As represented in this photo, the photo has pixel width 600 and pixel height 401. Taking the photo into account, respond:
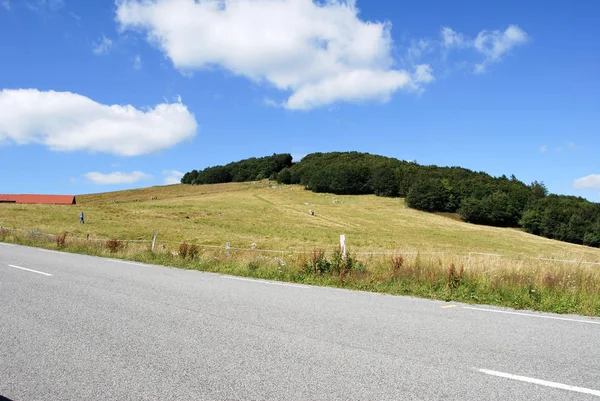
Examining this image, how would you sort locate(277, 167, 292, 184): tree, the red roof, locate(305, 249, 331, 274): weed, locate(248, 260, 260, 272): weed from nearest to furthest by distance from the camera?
locate(305, 249, 331, 274): weed → locate(248, 260, 260, 272): weed → the red roof → locate(277, 167, 292, 184): tree

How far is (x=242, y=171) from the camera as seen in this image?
529 feet

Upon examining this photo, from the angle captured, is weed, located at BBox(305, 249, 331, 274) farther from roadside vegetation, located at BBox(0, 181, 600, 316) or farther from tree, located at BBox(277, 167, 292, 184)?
tree, located at BBox(277, 167, 292, 184)

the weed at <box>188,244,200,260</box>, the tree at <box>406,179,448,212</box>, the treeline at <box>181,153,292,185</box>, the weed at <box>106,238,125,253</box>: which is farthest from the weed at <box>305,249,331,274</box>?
the treeline at <box>181,153,292,185</box>

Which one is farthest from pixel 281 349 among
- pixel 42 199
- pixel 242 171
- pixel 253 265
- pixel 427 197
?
pixel 242 171

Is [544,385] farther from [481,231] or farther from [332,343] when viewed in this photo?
[481,231]

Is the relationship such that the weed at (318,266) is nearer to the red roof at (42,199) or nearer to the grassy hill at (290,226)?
the grassy hill at (290,226)

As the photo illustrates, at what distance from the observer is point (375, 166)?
398 feet

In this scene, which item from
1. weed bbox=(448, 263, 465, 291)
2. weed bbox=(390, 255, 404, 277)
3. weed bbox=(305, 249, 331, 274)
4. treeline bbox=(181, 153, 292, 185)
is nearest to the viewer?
weed bbox=(448, 263, 465, 291)

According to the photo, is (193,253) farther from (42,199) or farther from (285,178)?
(285,178)

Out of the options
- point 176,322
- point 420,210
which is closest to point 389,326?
point 176,322

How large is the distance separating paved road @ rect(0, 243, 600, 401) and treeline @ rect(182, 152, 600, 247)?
84601 millimetres

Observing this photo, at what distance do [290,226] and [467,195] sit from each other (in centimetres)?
5363

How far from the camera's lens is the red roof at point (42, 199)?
81.5 metres

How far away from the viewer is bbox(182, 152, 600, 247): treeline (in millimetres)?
80688
